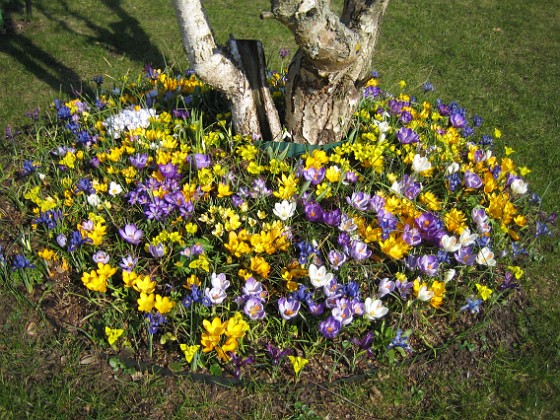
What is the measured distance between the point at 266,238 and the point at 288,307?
0.36 meters

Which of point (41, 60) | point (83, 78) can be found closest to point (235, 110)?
point (83, 78)

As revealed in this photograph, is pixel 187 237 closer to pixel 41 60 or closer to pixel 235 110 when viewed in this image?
pixel 235 110

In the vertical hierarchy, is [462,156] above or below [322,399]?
above

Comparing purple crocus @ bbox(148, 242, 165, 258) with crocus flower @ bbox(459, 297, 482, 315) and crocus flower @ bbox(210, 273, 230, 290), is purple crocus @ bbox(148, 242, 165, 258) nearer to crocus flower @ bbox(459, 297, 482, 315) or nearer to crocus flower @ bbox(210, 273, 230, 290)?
crocus flower @ bbox(210, 273, 230, 290)

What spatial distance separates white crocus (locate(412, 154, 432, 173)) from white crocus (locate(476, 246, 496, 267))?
56 centimetres

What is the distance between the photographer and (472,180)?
3.02 m

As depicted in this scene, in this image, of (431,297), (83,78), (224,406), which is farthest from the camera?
(83,78)

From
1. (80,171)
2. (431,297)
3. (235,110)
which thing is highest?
(235,110)

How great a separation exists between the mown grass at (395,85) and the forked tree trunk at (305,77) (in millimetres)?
1199

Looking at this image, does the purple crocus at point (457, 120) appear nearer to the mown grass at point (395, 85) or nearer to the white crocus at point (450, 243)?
the mown grass at point (395, 85)

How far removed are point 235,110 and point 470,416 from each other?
2088 millimetres

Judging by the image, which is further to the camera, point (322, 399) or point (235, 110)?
point (235, 110)

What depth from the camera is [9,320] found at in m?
2.56

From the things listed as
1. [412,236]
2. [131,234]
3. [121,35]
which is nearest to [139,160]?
[131,234]
